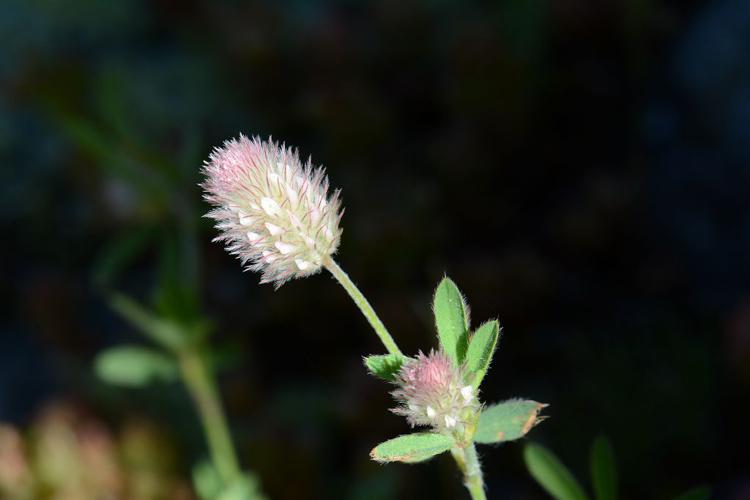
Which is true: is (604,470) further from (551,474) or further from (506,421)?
(506,421)

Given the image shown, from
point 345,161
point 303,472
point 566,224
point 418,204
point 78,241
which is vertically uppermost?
point 78,241

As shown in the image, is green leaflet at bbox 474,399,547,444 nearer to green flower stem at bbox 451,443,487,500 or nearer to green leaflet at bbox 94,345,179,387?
green flower stem at bbox 451,443,487,500

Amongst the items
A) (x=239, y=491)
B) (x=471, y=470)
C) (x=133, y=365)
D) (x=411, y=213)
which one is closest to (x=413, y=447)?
(x=471, y=470)

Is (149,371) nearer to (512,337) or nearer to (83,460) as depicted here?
(83,460)

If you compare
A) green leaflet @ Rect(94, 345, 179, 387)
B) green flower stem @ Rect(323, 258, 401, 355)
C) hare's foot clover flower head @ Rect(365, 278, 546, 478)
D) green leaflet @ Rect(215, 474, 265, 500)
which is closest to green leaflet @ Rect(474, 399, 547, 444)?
hare's foot clover flower head @ Rect(365, 278, 546, 478)

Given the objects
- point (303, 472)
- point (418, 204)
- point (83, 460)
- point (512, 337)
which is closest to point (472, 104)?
point (418, 204)

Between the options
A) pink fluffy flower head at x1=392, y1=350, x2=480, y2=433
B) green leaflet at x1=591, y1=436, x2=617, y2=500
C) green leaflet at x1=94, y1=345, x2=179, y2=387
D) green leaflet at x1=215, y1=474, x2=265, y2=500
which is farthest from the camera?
green leaflet at x1=94, y1=345, x2=179, y2=387
